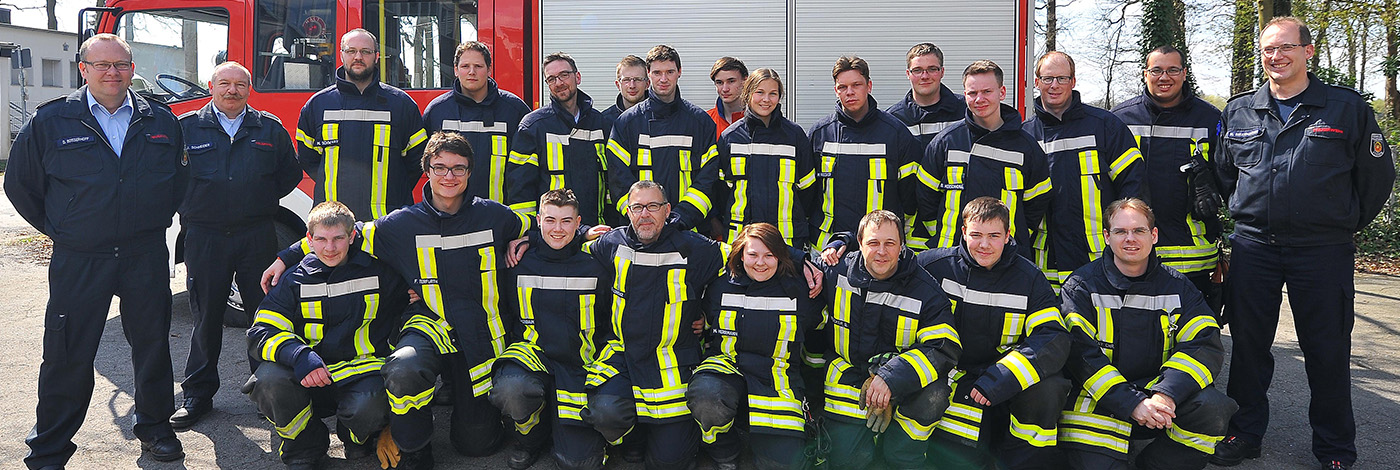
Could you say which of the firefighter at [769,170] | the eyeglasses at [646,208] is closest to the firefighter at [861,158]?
the firefighter at [769,170]

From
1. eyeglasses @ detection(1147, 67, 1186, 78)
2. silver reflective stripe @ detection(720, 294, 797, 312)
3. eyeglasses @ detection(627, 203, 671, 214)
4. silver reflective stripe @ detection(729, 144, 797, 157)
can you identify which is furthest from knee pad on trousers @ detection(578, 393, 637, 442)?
eyeglasses @ detection(1147, 67, 1186, 78)

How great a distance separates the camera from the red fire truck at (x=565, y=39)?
5.43 metres

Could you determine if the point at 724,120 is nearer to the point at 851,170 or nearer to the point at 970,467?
the point at 851,170

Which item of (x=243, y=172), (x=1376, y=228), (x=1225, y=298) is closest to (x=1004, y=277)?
(x=1225, y=298)

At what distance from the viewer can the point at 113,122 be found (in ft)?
12.5

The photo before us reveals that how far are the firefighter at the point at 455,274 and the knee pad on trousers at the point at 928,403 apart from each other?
5.78 ft

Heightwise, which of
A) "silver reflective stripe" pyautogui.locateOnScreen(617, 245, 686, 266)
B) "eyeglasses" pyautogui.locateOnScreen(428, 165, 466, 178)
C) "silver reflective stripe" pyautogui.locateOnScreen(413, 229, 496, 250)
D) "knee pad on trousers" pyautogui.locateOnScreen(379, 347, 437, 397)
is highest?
"eyeglasses" pyautogui.locateOnScreen(428, 165, 466, 178)

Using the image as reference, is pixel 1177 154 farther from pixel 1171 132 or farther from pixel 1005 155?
pixel 1005 155

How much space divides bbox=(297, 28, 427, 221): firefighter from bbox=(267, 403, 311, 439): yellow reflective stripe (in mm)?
1425

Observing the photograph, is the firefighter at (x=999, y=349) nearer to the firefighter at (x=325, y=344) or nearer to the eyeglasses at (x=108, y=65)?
the firefighter at (x=325, y=344)

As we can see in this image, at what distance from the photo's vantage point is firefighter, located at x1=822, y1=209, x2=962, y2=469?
3621mm

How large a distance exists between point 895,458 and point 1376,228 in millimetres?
8997

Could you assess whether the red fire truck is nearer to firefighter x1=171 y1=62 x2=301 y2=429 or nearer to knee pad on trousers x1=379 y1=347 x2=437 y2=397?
firefighter x1=171 y1=62 x2=301 y2=429

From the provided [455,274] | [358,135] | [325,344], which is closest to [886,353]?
[455,274]
